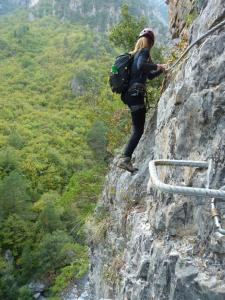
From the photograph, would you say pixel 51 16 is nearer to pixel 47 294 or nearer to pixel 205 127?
pixel 47 294

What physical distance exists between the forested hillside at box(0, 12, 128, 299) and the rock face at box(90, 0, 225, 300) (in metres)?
9.45

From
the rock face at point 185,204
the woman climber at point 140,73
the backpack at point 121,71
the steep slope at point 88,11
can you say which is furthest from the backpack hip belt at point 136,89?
the steep slope at point 88,11

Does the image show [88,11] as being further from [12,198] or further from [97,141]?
[12,198]

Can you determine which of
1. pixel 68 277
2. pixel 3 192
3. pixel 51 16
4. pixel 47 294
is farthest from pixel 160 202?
pixel 51 16

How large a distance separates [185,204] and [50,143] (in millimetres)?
72160

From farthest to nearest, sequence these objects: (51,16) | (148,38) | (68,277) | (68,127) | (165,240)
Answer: (51,16)
(68,127)
(68,277)
(148,38)
(165,240)

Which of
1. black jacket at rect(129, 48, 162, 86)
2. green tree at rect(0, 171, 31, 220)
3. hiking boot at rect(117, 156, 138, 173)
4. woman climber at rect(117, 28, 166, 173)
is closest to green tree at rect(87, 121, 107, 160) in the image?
green tree at rect(0, 171, 31, 220)

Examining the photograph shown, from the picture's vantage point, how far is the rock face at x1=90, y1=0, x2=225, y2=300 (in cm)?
539

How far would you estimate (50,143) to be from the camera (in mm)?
77562

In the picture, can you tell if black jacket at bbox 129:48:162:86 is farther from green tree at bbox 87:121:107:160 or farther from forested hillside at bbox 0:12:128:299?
green tree at bbox 87:121:107:160

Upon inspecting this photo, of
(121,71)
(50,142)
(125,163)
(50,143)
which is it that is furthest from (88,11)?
(121,71)

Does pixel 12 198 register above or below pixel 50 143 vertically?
below

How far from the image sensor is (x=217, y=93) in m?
5.98

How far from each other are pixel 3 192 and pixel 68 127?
129 ft
